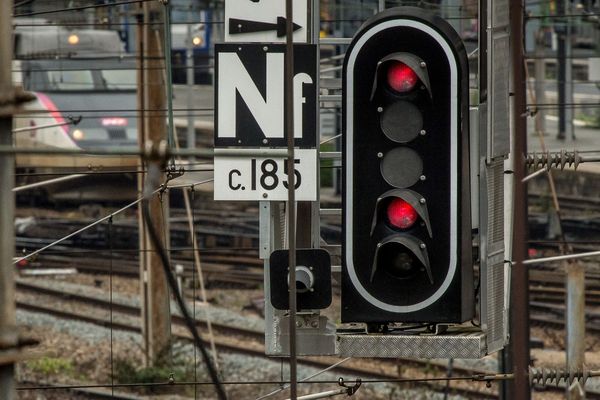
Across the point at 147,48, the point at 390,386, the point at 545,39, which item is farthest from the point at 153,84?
the point at 545,39

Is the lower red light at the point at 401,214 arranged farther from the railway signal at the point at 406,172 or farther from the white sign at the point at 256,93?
the white sign at the point at 256,93

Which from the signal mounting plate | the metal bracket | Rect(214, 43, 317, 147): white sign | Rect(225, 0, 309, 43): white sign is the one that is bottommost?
the signal mounting plate

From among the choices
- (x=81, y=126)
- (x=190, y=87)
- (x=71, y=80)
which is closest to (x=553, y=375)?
(x=81, y=126)

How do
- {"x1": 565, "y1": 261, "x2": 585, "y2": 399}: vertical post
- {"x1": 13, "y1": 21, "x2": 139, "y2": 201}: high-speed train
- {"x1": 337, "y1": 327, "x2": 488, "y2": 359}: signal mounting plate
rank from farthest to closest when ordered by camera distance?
{"x1": 13, "y1": 21, "x2": 139, "y2": 201}: high-speed train → {"x1": 565, "y1": 261, "x2": 585, "y2": 399}: vertical post → {"x1": 337, "y1": 327, "x2": 488, "y2": 359}: signal mounting plate

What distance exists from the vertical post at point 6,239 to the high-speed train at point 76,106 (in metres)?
16.9

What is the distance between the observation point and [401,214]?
503 centimetres

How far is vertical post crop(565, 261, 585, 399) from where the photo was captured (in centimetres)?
1045

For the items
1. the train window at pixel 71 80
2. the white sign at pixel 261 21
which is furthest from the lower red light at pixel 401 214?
the train window at pixel 71 80

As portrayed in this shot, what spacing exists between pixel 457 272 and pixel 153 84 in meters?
9.67

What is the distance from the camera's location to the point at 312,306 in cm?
561

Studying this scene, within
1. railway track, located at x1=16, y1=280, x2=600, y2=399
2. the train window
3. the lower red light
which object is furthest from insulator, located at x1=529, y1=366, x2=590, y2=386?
the train window

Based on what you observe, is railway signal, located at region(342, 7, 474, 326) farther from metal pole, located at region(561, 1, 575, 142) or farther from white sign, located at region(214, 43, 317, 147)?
metal pole, located at region(561, 1, 575, 142)

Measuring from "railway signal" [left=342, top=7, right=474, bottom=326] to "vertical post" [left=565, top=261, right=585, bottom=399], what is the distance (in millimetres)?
5435

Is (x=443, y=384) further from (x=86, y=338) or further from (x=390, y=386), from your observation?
(x=86, y=338)
